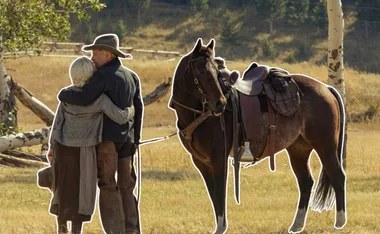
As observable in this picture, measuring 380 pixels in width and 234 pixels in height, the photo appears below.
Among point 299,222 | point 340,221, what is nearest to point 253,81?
point 299,222

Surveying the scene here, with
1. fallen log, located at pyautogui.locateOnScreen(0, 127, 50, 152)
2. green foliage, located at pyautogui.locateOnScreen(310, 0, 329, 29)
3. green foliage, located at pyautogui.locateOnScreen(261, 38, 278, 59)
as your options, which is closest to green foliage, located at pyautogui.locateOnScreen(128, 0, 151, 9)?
green foliage, located at pyautogui.locateOnScreen(261, 38, 278, 59)

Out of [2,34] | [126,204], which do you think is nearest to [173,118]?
[2,34]

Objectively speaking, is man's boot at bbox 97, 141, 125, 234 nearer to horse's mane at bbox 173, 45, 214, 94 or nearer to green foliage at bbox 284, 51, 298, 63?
horse's mane at bbox 173, 45, 214, 94

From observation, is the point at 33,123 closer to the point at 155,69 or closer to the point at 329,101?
the point at 155,69

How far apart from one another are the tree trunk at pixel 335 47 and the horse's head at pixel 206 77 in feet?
28.1

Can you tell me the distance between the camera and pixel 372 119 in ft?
122

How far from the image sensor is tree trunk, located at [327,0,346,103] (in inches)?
712

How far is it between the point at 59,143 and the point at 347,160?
39.2ft

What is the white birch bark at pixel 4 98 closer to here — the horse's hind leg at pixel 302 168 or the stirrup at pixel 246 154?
the horse's hind leg at pixel 302 168

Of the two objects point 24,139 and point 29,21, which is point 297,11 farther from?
point 24,139

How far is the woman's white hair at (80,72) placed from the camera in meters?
8.96

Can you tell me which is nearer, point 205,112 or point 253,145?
point 205,112

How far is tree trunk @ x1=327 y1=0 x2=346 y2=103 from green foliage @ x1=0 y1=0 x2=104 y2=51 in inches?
252

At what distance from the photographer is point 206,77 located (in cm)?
981
